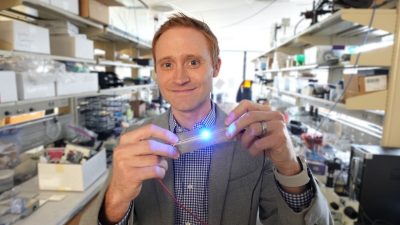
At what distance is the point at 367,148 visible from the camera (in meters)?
1.38

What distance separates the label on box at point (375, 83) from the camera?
1466mm

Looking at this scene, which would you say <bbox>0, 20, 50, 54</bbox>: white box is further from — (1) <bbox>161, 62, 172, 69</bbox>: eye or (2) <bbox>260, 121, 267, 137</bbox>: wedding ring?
(2) <bbox>260, 121, 267, 137</bbox>: wedding ring

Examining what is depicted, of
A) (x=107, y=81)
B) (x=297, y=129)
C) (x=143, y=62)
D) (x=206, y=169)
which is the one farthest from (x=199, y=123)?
(x=143, y=62)

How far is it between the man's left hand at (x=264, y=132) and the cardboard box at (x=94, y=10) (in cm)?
177

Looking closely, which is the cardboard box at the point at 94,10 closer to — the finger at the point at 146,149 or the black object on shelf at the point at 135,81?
the black object on shelf at the point at 135,81

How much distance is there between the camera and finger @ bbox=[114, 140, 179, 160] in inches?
26.9

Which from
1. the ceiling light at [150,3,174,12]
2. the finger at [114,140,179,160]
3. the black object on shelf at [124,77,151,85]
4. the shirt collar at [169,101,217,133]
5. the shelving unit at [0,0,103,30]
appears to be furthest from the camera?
the ceiling light at [150,3,174,12]

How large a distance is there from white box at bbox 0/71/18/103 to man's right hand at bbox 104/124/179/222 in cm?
100

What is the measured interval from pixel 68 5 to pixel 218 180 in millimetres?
1661

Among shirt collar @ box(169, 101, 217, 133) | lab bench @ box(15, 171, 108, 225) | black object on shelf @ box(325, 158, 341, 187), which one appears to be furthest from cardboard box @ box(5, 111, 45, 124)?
black object on shelf @ box(325, 158, 341, 187)

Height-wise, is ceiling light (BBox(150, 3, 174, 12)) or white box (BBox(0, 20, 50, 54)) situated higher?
ceiling light (BBox(150, 3, 174, 12))

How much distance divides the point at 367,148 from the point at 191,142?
1.15 m

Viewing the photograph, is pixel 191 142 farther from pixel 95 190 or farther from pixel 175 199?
pixel 95 190

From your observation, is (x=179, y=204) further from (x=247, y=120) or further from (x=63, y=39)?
(x=63, y=39)
